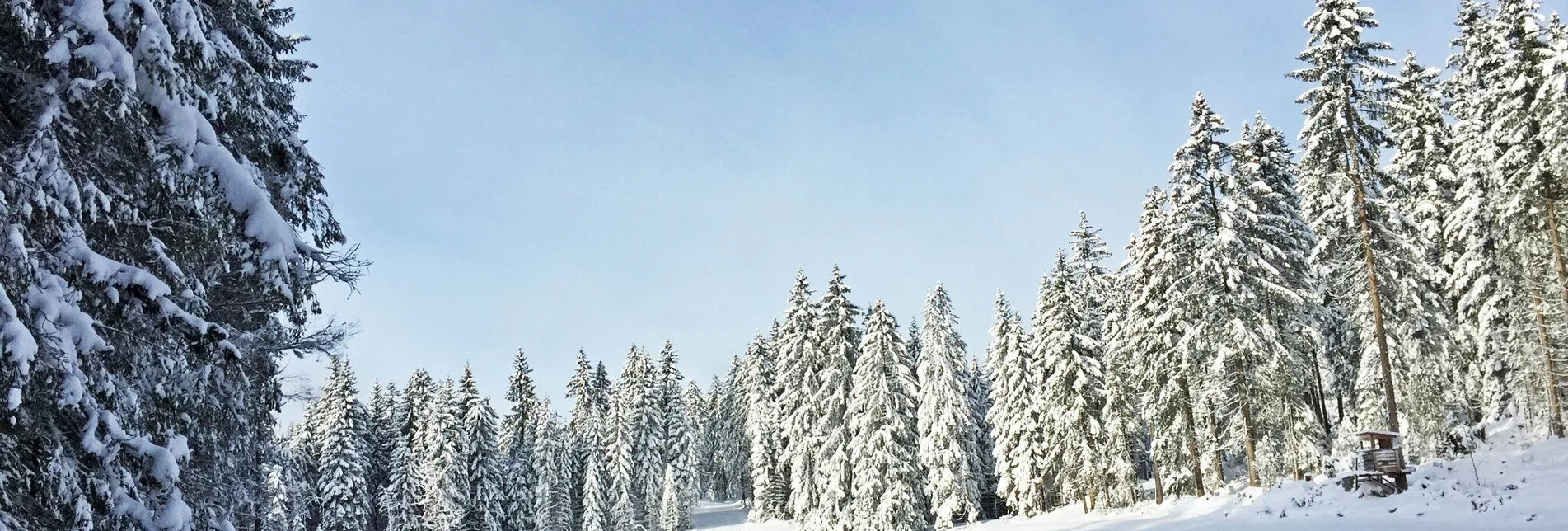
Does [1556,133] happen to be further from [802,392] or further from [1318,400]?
[802,392]

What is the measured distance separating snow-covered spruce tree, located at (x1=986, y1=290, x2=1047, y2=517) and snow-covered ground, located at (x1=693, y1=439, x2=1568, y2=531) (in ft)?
40.7

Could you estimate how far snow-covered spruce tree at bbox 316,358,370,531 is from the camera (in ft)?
167

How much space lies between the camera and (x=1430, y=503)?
21281 mm

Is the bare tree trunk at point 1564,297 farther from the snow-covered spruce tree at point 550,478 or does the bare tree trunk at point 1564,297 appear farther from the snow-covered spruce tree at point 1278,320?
the snow-covered spruce tree at point 550,478

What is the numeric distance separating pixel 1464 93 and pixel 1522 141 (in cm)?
923

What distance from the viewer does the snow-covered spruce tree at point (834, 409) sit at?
38531 mm

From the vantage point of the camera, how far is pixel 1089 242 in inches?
1816

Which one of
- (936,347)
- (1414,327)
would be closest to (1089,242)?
(936,347)

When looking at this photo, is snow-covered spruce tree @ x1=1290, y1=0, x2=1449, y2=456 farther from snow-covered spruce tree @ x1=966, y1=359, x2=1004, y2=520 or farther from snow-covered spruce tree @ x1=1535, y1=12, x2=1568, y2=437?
→ snow-covered spruce tree @ x1=966, y1=359, x2=1004, y2=520

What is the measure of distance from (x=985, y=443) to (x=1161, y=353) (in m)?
29.1

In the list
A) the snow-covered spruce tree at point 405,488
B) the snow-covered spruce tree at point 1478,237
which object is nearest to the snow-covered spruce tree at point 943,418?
the snow-covered spruce tree at point 1478,237

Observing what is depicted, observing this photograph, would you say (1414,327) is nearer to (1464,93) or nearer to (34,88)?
(1464,93)

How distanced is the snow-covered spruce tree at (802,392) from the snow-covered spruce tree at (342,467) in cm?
2536

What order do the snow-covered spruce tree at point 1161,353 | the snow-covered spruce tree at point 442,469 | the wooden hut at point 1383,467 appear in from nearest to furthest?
the wooden hut at point 1383,467, the snow-covered spruce tree at point 1161,353, the snow-covered spruce tree at point 442,469
